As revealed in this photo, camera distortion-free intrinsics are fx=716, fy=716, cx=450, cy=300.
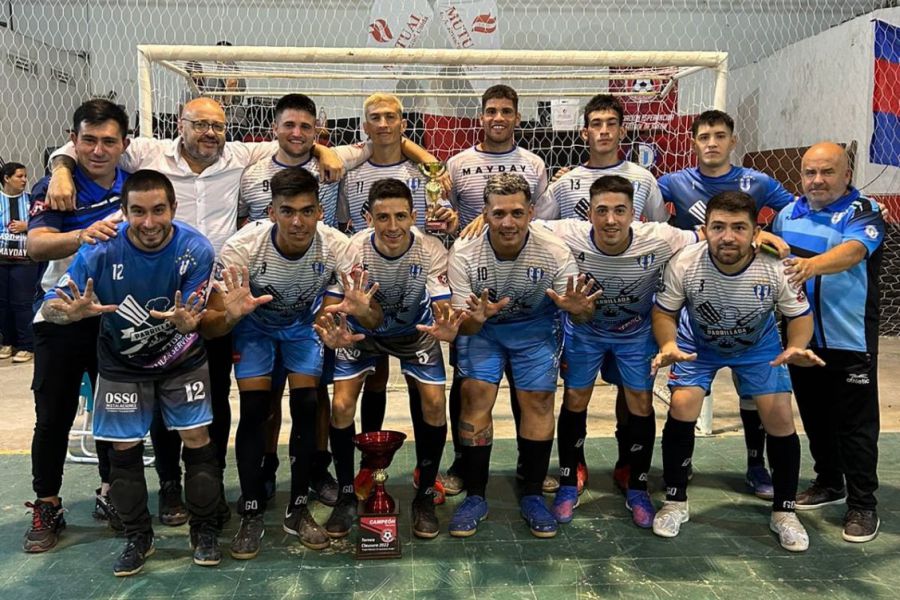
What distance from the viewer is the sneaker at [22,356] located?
6.66 metres

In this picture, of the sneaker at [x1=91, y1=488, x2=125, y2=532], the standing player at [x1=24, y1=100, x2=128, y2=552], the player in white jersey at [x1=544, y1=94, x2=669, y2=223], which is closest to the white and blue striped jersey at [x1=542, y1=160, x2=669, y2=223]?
the player in white jersey at [x1=544, y1=94, x2=669, y2=223]

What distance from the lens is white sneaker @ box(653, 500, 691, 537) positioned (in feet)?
9.63

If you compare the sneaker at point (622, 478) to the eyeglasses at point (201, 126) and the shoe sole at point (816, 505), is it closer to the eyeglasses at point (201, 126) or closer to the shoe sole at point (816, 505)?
the shoe sole at point (816, 505)

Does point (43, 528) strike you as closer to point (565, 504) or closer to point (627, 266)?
point (565, 504)

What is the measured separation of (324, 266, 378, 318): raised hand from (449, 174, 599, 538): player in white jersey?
1.26 feet

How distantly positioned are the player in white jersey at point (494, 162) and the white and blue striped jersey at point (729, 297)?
0.79m

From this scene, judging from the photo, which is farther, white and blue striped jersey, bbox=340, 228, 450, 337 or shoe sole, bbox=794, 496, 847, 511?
shoe sole, bbox=794, 496, 847, 511

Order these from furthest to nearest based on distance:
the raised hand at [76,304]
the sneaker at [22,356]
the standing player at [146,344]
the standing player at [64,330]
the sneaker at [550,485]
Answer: the sneaker at [22,356]
the sneaker at [550,485]
the standing player at [64,330]
the standing player at [146,344]
the raised hand at [76,304]

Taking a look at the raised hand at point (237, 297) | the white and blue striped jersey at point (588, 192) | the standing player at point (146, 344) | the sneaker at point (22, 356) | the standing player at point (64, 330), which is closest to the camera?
the standing player at point (146, 344)

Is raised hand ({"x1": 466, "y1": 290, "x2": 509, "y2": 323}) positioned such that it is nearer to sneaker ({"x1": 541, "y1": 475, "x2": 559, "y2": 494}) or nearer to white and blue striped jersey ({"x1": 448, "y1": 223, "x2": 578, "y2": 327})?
white and blue striped jersey ({"x1": 448, "y1": 223, "x2": 578, "y2": 327})

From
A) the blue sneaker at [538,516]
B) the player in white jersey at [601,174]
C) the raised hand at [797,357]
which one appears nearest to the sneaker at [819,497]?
the raised hand at [797,357]

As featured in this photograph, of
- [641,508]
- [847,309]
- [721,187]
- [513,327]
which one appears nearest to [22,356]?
[513,327]

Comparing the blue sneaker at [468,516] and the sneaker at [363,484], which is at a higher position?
the sneaker at [363,484]

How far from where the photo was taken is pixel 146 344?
102 inches
